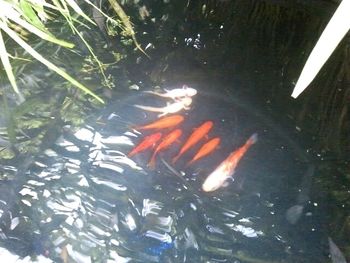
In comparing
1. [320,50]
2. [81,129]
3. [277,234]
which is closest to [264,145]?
[277,234]

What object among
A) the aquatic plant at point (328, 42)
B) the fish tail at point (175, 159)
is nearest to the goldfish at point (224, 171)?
the fish tail at point (175, 159)

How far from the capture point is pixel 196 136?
1525 millimetres

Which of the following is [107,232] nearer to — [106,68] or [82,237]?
[82,237]

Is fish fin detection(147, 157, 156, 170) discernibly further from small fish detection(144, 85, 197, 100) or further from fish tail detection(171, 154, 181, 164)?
small fish detection(144, 85, 197, 100)

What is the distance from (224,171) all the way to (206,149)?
100 millimetres

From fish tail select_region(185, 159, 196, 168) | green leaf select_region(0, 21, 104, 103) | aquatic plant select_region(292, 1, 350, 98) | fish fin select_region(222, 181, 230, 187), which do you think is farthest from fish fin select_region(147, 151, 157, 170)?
aquatic plant select_region(292, 1, 350, 98)

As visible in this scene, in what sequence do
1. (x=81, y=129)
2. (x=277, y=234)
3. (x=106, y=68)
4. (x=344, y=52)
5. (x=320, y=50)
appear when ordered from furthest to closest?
(x=344, y=52)
(x=106, y=68)
(x=81, y=129)
(x=277, y=234)
(x=320, y=50)

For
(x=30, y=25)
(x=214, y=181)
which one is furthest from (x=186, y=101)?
(x=30, y=25)

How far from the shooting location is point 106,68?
1.74 m

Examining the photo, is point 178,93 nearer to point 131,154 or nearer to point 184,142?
point 184,142

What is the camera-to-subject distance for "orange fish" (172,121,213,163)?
4.84 ft

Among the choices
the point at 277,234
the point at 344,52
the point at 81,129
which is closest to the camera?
the point at 277,234

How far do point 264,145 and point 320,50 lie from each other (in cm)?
108

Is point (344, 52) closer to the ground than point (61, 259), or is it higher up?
higher up
